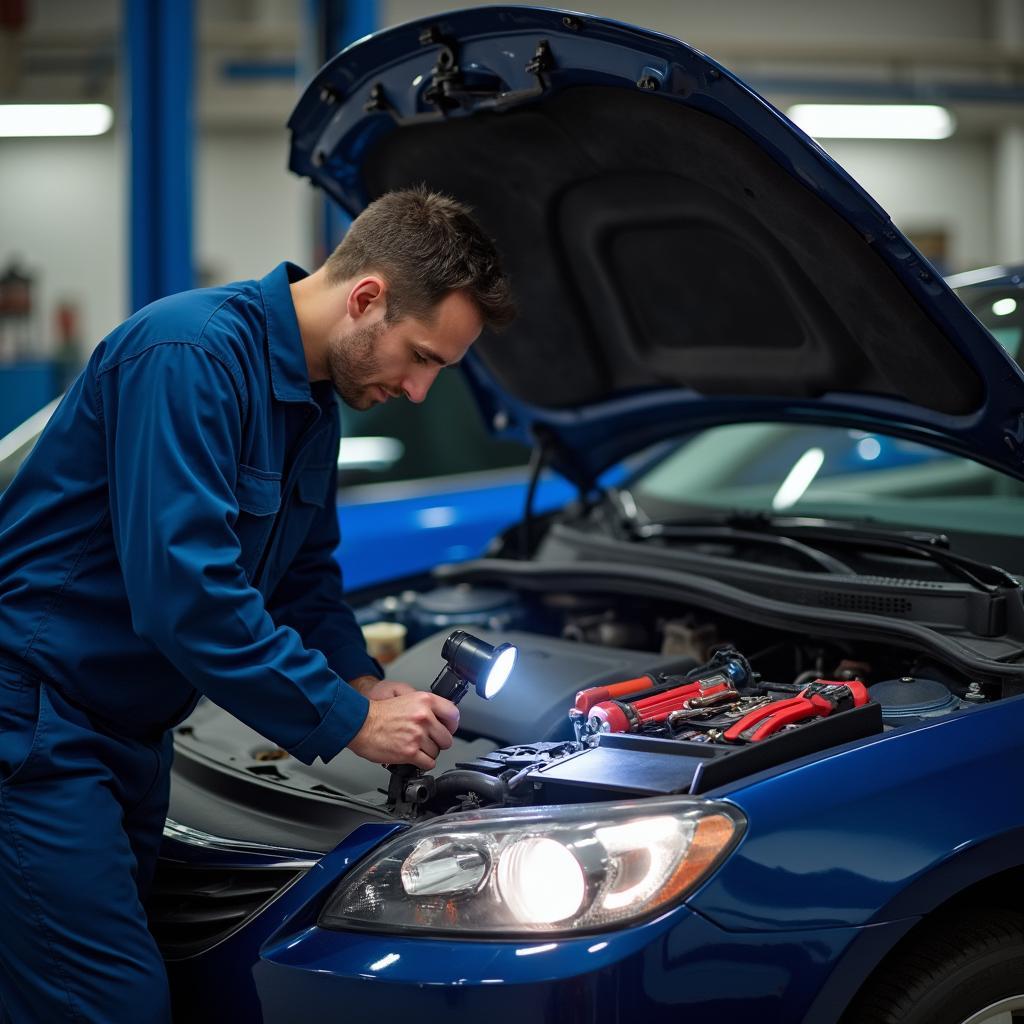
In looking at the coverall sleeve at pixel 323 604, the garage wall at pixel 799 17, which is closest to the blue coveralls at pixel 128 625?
the coverall sleeve at pixel 323 604

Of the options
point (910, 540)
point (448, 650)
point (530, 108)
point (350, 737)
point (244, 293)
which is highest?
point (530, 108)

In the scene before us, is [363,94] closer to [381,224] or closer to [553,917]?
[381,224]

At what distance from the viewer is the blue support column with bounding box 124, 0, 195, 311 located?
507 cm

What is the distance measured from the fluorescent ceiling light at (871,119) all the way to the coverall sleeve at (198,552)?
9777mm

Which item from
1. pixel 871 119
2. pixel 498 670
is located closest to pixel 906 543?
pixel 498 670

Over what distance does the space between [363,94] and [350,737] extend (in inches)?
43.5

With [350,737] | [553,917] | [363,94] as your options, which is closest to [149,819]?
[350,737]

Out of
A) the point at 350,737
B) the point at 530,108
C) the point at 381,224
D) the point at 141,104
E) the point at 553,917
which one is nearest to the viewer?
the point at 553,917

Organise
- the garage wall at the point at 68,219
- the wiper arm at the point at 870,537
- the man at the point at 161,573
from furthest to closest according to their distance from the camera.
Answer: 1. the garage wall at the point at 68,219
2. the wiper arm at the point at 870,537
3. the man at the point at 161,573

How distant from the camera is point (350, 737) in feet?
5.08

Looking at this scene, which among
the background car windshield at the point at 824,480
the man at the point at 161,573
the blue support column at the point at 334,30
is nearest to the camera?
the man at the point at 161,573

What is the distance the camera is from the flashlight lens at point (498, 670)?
168cm

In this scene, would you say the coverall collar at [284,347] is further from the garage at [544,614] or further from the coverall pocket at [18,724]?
the coverall pocket at [18,724]

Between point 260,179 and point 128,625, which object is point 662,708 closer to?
point 128,625
